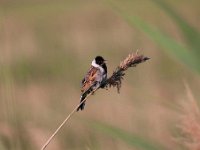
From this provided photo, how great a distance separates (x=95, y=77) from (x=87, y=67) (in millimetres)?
12021

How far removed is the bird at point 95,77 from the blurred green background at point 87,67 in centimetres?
9

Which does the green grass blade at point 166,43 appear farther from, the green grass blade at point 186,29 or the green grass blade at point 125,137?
the green grass blade at point 125,137

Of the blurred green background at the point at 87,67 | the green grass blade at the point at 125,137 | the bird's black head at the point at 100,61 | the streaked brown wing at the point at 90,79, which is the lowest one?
the blurred green background at the point at 87,67

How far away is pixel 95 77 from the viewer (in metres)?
3.42

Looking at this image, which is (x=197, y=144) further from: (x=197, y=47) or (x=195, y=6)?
(x=195, y=6)

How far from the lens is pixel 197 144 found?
135 inches

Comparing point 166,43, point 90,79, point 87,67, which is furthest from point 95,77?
point 87,67

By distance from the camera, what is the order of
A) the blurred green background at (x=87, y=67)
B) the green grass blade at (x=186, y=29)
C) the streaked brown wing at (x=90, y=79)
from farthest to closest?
1. the streaked brown wing at (x=90, y=79)
2. the blurred green background at (x=87, y=67)
3. the green grass blade at (x=186, y=29)

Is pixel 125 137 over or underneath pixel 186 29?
underneath

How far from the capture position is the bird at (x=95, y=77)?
3.29 m

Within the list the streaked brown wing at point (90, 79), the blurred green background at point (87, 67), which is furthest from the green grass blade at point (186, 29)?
the streaked brown wing at point (90, 79)

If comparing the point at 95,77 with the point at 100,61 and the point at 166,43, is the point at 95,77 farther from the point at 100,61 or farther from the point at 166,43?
the point at 166,43

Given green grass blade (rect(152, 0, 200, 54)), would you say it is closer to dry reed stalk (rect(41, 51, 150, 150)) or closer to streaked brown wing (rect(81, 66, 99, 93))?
dry reed stalk (rect(41, 51, 150, 150))

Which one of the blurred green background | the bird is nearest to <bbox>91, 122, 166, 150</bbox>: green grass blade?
the blurred green background
